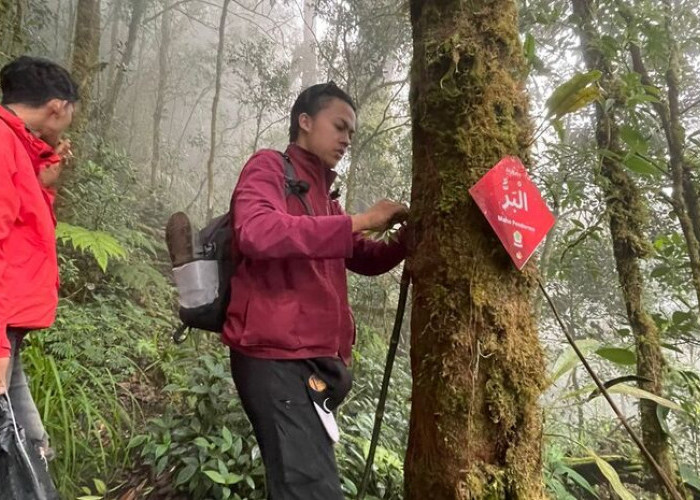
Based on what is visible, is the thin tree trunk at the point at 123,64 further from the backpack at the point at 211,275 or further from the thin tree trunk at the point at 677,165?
the thin tree trunk at the point at 677,165

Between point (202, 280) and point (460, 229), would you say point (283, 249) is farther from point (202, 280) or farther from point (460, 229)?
point (460, 229)

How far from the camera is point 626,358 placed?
1.85 meters

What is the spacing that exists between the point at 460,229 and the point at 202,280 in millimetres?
947

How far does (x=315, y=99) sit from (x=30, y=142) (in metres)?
1.09

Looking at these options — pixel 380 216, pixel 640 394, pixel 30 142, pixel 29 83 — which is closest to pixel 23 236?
pixel 30 142

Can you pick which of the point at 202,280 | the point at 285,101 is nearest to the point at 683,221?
the point at 202,280

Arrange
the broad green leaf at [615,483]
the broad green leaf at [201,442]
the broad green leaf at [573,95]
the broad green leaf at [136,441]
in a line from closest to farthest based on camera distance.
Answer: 1. the broad green leaf at [573,95]
2. the broad green leaf at [615,483]
3. the broad green leaf at [201,442]
4. the broad green leaf at [136,441]

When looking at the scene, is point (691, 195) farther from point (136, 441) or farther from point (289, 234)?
point (136, 441)

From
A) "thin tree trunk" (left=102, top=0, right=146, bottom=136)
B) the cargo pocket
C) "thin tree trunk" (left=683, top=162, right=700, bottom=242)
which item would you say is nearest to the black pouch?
the cargo pocket

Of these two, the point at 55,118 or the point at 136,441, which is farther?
the point at 136,441

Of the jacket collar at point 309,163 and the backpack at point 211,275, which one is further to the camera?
the jacket collar at point 309,163

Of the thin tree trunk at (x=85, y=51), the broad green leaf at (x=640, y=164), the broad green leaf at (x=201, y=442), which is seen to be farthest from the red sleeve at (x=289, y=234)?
the thin tree trunk at (x=85, y=51)

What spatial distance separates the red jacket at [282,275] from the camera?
5.08 feet

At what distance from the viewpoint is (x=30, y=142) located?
1.91 metres
